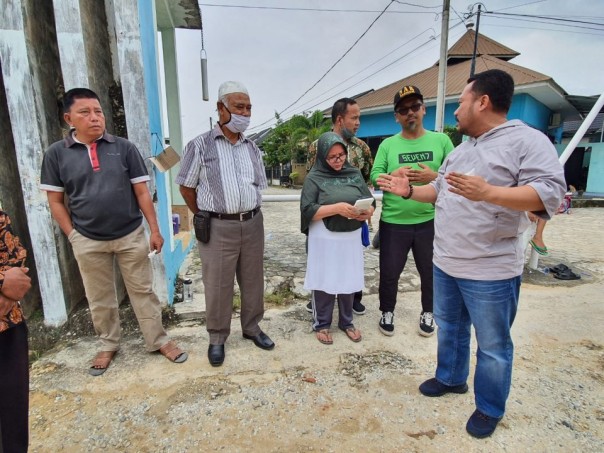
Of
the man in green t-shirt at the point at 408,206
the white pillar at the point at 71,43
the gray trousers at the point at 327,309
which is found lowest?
the gray trousers at the point at 327,309

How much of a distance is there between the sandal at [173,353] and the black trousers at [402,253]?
1680mm

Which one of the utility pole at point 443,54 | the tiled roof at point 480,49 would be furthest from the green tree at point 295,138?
the utility pole at point 443,54

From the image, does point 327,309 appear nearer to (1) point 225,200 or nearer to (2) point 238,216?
(2) point 238,216

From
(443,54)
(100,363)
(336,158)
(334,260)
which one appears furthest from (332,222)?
(443,54)

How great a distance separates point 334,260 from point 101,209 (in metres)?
1.68

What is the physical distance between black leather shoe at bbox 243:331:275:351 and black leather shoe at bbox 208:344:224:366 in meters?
0.29

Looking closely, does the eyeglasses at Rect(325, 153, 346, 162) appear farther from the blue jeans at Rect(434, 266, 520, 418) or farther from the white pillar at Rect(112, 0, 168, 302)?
the white pillar at Rect(112, 0, 168, 302)

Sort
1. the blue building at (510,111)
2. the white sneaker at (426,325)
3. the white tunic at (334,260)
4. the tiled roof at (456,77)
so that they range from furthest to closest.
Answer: the blue building at (510,111)
the tiled roof at (456,77)
the white sneaker at (426,325)
the white tunic at (334,260)

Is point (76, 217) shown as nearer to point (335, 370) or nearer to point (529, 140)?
point (335, 370)

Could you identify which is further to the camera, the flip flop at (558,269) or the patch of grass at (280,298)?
the flip flop at (558,269)

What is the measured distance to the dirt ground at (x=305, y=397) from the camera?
193 centimetres

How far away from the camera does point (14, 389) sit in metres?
1.48

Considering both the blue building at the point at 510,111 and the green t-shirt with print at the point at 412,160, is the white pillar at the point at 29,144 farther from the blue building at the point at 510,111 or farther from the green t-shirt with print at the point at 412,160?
the blue building at the point at 510,111

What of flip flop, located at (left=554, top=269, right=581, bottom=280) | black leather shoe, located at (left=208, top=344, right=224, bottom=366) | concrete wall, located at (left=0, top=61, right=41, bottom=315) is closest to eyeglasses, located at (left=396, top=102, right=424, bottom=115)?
black leather shoe, located at (left=208, top=344, right=224, bottom=366)
